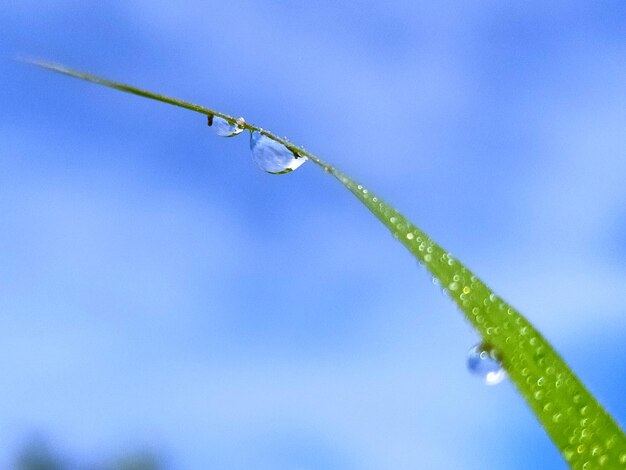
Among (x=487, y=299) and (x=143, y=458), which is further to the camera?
(x=143, y=458)

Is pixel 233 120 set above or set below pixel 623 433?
above

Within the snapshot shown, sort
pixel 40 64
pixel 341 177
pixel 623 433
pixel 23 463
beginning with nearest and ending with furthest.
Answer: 1. pixel 623 433
2. pixel 341 177
3. pixel 40 64
4. pixel 23 463

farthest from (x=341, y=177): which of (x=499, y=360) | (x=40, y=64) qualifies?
(x=40, y=64)

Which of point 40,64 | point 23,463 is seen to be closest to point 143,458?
point 23,463

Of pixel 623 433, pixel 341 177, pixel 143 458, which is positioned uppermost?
pixel 143 458

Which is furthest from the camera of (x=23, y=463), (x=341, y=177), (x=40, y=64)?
(x=23, y=463)

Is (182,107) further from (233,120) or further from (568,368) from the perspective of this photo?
(568,368)

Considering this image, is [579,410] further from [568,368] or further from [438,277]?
[438,277]
